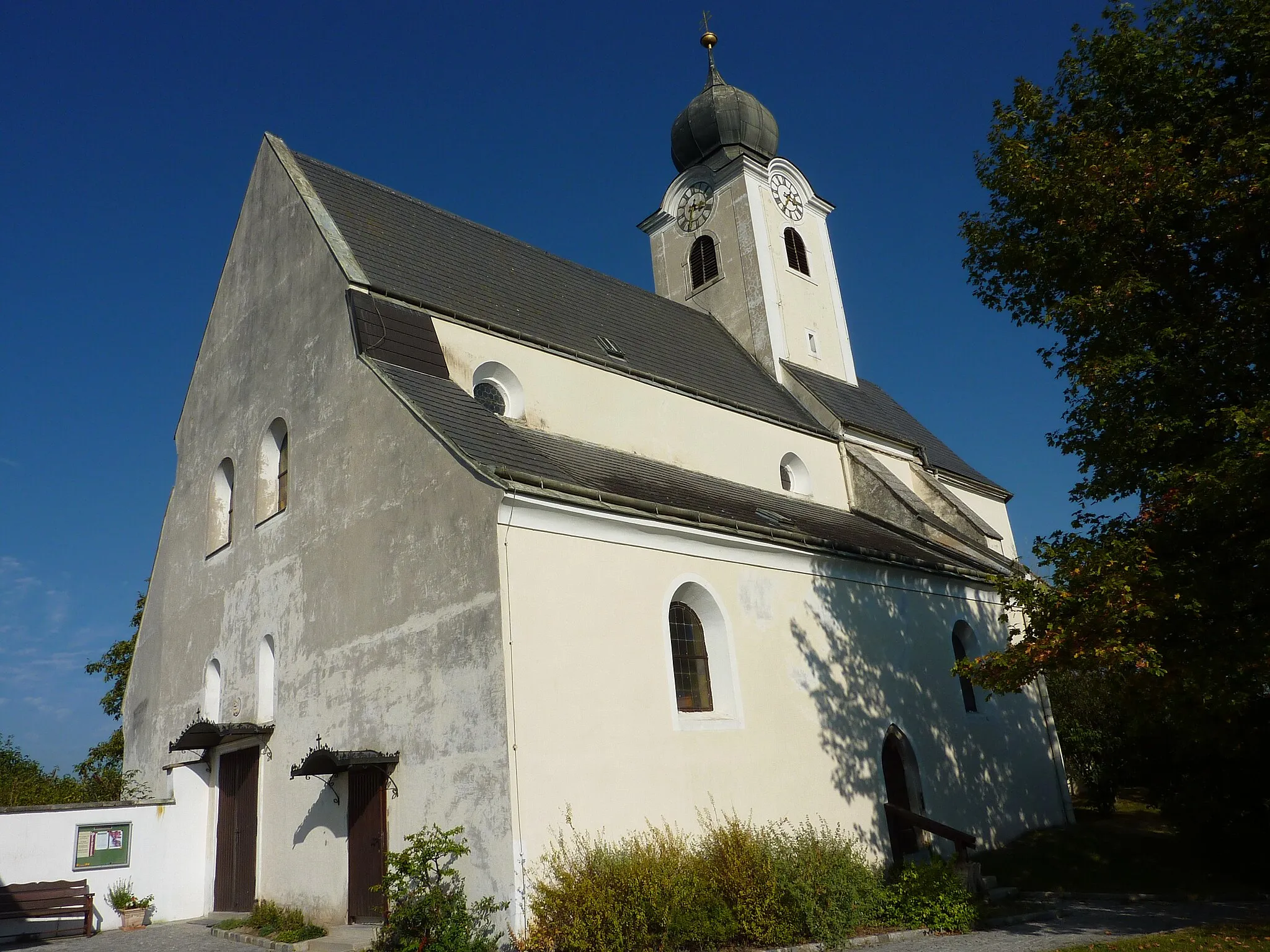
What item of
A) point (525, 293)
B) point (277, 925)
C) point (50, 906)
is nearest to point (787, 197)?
point (525, 293)

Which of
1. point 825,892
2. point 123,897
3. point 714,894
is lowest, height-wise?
point 825,892

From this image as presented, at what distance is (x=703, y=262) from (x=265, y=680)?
1712 cm

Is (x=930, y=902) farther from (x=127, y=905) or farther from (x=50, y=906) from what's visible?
(x=50, y=906)

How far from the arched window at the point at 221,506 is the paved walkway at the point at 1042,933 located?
6.21 m

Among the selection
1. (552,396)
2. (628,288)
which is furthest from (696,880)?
(628,288)

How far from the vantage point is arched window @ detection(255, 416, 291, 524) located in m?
15.6

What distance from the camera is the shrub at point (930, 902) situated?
1113 cm

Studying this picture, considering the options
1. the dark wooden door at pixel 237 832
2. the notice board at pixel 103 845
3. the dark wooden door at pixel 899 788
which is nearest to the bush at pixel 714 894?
the dark wooden door at pixel 899 788

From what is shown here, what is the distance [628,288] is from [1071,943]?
55.6ft

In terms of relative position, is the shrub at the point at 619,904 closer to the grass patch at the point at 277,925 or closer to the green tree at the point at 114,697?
the grass patch at the point at 277,925

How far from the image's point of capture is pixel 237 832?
1451 centimetres

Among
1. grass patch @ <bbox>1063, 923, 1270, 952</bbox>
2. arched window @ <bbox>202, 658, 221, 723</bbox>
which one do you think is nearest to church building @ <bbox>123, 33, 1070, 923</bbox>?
arched window @ <bbox>202, 658, 221, 723</bbox>

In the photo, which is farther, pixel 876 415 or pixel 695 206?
pixel 695 206

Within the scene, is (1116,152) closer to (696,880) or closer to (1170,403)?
(1170,403)
